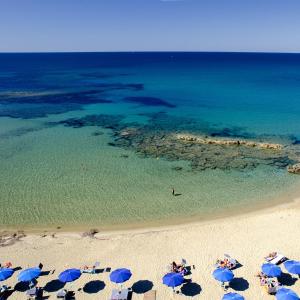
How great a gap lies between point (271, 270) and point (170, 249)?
690cm

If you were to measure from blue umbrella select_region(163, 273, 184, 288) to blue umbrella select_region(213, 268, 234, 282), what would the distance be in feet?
6.46

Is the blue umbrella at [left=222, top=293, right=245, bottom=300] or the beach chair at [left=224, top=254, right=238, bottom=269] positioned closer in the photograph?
the blue umbrella at [left=222, top=293, right=245, bottom=300]

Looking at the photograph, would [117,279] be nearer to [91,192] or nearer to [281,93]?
[91,192]

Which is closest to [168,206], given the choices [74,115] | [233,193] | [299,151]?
[233,193]

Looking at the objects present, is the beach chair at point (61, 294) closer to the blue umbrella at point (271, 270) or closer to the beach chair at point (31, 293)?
the beach chair at point (31, 293)

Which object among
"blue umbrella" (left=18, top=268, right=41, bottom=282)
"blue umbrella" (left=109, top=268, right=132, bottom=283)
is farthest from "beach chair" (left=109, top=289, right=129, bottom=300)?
"blue umbrella" (left=18, top=268, right=41, bottom=282)

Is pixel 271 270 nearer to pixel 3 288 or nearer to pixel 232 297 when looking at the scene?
pixel 232 297

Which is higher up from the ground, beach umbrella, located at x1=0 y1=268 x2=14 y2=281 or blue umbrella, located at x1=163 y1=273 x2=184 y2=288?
blue umbrella, located at x1=163 y1=273 x2=184 y2=288

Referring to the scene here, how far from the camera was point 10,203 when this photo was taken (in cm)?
3020

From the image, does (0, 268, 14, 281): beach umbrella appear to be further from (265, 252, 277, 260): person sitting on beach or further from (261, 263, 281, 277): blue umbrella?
(265, 252, 277, 260): person sitting on beach

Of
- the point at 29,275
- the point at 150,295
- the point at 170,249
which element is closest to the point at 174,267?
the point at 150,295

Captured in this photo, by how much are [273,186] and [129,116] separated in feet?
108

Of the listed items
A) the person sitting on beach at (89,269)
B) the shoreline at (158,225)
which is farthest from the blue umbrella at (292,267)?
the person sitting on beach at (89,269)

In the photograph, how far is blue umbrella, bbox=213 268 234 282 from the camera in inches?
743
